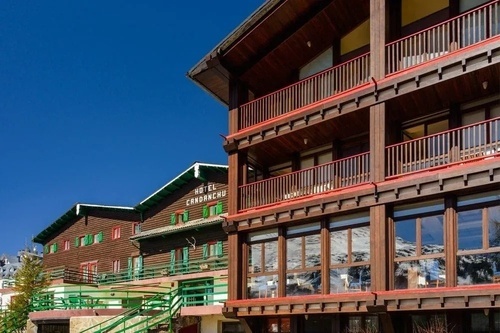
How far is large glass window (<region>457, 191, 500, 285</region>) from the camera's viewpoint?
17.8 metres

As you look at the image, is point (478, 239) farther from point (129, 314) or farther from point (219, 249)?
point (219, 249)

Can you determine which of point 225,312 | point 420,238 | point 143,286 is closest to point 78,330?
point 225,312

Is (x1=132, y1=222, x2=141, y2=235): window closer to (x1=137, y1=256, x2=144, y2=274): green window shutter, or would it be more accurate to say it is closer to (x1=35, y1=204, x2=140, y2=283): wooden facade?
(x1=35, y1=204, x2=140, y2=283): wooden facade

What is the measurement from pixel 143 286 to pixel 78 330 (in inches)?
388

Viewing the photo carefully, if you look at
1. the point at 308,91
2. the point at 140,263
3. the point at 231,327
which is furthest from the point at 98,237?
the point at 308,91

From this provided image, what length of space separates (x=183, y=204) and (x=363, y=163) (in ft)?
65.1

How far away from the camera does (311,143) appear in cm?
2458

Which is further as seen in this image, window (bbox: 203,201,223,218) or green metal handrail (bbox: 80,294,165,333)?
window (bbox: 203,201,223,218)

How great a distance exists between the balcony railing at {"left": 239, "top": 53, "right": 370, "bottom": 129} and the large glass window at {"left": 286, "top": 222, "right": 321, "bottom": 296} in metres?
4.43

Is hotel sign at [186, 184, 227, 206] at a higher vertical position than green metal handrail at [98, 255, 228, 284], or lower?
higher

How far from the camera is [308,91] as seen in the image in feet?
78.3

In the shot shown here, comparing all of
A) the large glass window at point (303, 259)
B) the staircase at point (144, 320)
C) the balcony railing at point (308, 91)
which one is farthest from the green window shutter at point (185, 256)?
the large glass window at point (303, 259)

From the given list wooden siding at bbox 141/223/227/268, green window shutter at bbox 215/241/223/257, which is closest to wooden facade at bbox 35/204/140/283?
wooden siding at bbox 141/223/227/268

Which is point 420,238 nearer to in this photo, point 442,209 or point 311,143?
point 442,209
